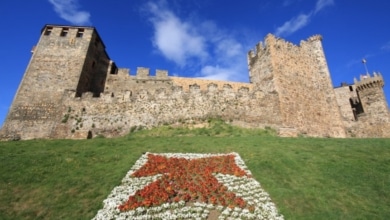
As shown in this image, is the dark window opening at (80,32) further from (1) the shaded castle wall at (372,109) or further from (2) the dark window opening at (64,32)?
(1) the shaded castle wall at (372,109)

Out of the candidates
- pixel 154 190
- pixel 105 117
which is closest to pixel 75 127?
pixel 105 117

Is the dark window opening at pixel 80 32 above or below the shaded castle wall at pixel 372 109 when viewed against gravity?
above

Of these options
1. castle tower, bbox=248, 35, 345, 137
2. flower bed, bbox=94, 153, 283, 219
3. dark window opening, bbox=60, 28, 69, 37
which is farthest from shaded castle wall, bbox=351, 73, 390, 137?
dark window opening, bbox=60, 28, 69, 37

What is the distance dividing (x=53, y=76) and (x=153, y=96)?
38.5 feet

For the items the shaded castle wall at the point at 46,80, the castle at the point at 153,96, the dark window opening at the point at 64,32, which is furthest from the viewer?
the dark window opening at the point at 64,32

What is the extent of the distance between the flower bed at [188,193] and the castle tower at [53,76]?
15.8 m

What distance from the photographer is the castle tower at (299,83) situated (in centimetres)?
2647

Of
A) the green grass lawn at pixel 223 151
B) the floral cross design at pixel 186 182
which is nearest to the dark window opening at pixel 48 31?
the green grass lawn at pixel 223 151

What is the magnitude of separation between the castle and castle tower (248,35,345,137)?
12cm

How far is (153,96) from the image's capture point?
2514cm

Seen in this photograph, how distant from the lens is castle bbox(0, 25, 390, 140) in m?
24.1

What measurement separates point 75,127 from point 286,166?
1867 cm

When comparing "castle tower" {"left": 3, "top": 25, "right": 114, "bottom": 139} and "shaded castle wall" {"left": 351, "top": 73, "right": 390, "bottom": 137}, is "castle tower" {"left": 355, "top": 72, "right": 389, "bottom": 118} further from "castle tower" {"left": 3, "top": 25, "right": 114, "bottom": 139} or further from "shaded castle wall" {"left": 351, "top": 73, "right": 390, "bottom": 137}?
"castle tower" {"left": 3, "top": 25, "right": 114, "bottom": 139}

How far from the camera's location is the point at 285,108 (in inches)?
1017
